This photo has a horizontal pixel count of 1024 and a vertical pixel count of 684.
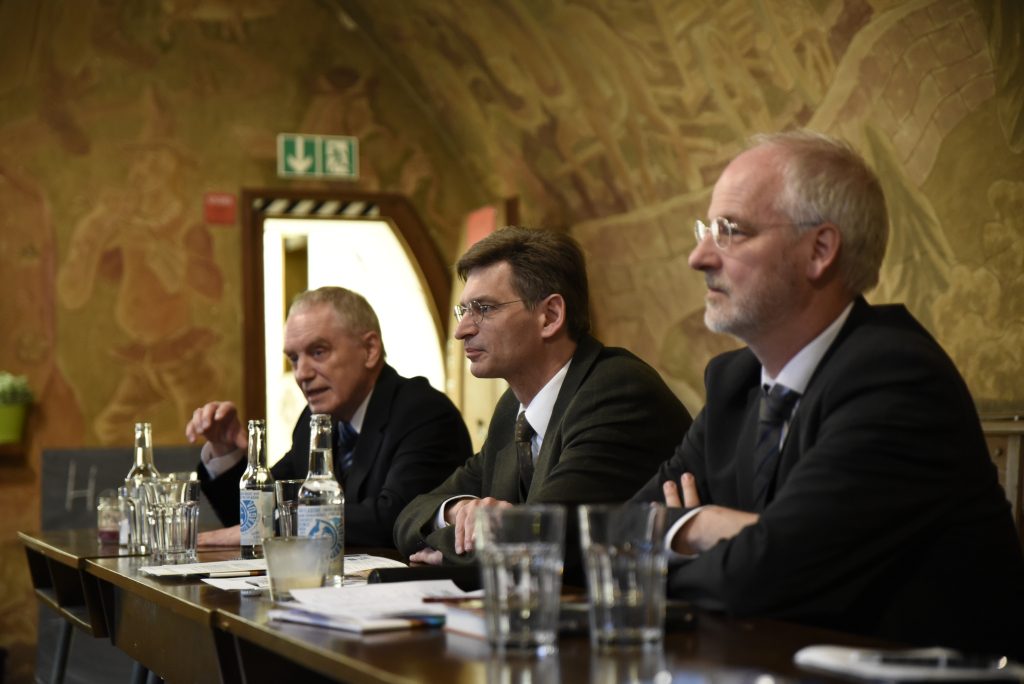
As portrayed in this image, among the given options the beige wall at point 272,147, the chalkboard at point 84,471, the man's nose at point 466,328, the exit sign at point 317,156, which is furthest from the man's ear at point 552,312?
the exit sign at point 317,156

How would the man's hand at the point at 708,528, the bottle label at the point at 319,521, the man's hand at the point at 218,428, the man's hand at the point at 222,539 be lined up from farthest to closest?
1. the man's hand at the point at 218,428
2. the man's hand at the point at 222,539
3. the bottle label at the point at 319,521
4. the man's hand at the point at 708,528

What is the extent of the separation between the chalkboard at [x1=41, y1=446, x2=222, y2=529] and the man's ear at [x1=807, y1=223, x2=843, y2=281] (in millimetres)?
4828

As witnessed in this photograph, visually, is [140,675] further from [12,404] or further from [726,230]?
[12,404]

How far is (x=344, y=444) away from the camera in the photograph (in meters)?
3.90

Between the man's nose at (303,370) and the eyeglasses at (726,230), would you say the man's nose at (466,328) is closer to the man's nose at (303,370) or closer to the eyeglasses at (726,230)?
the man's nose at (303,370)

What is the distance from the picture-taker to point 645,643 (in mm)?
1396

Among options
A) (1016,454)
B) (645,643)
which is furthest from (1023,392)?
(645,643)

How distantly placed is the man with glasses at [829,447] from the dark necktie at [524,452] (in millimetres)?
769

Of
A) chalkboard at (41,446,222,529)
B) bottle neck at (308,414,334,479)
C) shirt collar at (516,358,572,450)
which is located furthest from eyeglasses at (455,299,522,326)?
chalkboard at (41,446,222,529)

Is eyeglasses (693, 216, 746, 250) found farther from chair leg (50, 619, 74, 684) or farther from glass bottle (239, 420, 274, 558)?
chair leg (50, 619, 74, 684)

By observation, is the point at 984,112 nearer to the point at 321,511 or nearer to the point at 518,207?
the point at 321,511

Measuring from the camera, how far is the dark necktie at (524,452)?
9.82 ft

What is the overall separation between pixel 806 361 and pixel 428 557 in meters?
0.96

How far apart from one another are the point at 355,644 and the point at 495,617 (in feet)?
0.64
